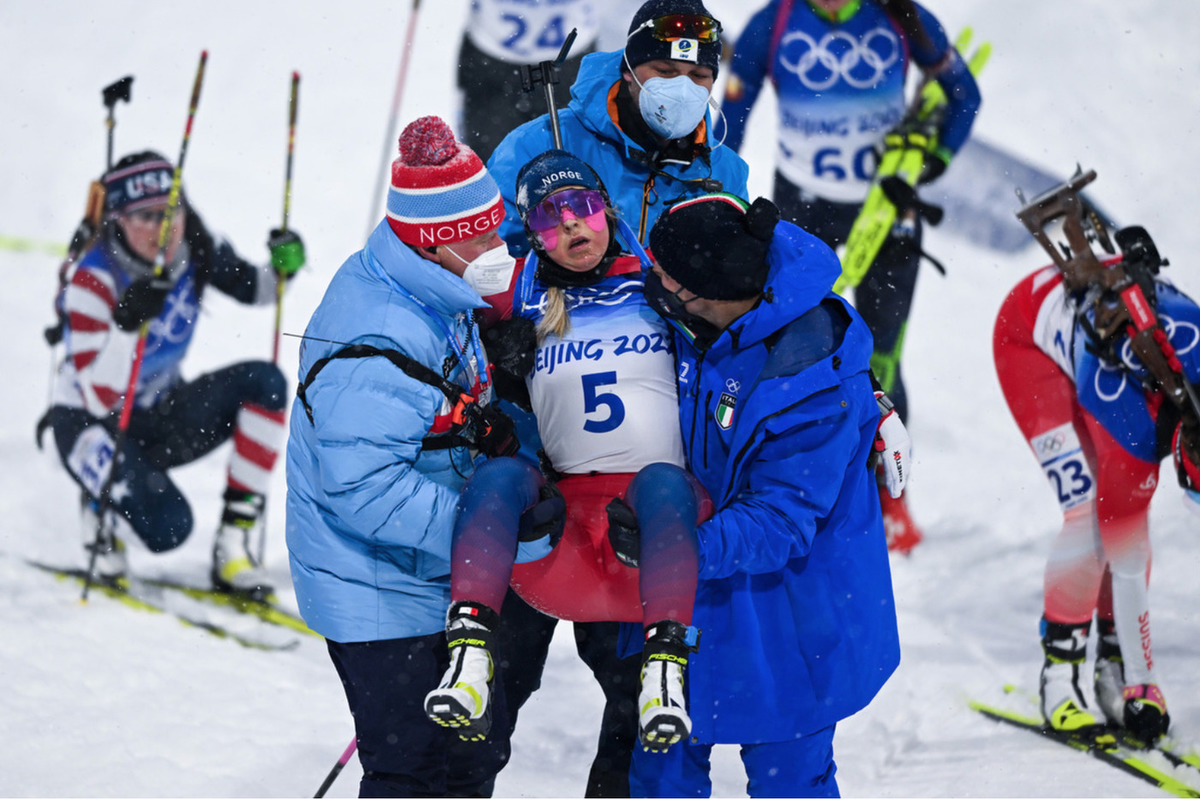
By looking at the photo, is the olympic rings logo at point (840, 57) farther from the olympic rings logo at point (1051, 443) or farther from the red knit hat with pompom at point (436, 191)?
the red knit hat with pompom at point (436, 191)

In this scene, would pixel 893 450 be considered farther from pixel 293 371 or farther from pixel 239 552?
pixel 293 371

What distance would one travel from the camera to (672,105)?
322 cm

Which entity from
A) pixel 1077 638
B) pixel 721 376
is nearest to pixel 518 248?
pixel 721 376

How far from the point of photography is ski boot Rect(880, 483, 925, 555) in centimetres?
616

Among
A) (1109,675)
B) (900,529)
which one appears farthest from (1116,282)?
(900,529)

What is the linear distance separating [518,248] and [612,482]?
33.9 inches

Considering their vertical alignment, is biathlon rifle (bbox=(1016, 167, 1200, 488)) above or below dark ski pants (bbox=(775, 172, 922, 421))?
below

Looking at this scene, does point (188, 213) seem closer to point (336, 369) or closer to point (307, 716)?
point (307, 716)

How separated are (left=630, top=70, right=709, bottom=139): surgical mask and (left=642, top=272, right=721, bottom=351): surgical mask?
0.74 meters

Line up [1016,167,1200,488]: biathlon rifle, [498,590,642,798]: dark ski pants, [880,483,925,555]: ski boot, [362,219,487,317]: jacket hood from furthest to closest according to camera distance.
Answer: [880,483,925,555]: ski boot → [1016,167,1200,488]: biathlon rifle → [498,590,642,798]: dark ski pants → [362,219,487,317]: jacket hood

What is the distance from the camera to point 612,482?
2.73m

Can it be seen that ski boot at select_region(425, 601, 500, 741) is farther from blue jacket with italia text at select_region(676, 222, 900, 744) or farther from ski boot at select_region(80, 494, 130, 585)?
ski boot at select_region(80, 494, 130, 585)

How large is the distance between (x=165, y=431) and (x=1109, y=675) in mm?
4419

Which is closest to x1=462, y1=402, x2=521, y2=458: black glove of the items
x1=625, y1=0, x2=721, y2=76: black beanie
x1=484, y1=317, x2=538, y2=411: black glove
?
x1=484, y1=317, x2=538, y2=411: black glove
